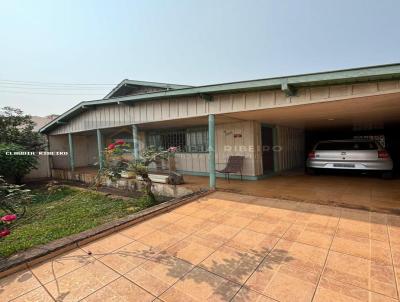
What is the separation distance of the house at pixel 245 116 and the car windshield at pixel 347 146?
90cm

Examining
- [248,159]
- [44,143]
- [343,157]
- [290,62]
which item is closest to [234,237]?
[248,159]

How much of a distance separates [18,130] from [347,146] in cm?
1561

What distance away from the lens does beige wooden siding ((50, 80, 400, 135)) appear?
3.77 meters

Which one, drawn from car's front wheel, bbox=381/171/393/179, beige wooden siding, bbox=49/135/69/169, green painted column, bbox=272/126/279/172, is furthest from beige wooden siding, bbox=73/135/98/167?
car's front wheel, bbox=381/171/393/179

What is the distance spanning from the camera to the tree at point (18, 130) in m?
10.9

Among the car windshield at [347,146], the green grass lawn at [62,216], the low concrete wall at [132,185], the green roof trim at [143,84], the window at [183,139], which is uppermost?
the green roof trim at [143,84]

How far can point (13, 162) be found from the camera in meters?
8.92

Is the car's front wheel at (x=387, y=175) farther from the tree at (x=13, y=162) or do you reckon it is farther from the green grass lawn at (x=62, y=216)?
the tree at (x=13, y=162)

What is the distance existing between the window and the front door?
2300 mm

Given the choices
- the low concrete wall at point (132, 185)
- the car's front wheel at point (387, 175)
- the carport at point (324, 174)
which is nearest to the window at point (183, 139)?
the carport at point (324, 174)

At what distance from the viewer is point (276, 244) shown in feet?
9.10

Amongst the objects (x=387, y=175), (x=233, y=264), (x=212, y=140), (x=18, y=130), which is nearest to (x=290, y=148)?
(x=387, y=175)

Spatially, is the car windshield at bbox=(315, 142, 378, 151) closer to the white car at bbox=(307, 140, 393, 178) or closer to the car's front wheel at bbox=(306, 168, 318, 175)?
the white car at bbox=(307, 140, 393, 178)

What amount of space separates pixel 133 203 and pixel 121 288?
13.9ft
